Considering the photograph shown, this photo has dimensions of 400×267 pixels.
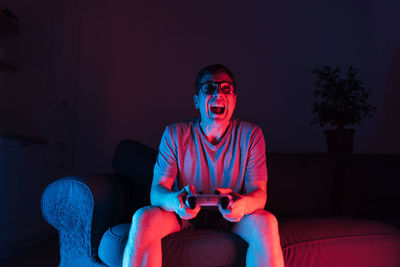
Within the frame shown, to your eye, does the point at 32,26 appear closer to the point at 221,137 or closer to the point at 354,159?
the point at 221,137

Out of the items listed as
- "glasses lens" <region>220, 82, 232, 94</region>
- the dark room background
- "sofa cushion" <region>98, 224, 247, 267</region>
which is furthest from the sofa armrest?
the dark room background

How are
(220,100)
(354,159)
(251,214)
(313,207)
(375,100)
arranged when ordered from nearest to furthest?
(251,214) < (220,100) < (313,207) < (354,159) < (375,100)

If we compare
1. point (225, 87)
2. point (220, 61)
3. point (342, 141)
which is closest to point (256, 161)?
point (225, 87)

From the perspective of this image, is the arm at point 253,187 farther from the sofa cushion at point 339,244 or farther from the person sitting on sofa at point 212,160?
the sofa cushion at point 339,244

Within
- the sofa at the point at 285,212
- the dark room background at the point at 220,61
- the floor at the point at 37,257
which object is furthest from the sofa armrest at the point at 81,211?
the dark room background at the point at 220,61

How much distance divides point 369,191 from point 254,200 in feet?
3.79

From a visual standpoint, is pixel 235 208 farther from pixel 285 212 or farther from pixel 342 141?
pixel 342 141

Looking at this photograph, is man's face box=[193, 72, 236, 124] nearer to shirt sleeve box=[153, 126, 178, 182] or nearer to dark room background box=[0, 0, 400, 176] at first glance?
shirt sleeve box=[153, 126, 178, 182]

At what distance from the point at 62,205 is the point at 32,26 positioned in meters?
2.13

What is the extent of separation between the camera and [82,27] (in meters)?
3.14

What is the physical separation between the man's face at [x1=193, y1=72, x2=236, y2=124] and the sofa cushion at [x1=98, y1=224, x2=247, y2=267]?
48 centimetres

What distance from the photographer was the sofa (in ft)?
3.90

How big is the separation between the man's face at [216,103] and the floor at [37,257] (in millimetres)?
1494

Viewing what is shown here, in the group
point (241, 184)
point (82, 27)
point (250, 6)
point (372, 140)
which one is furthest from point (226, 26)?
point (241, 184)
